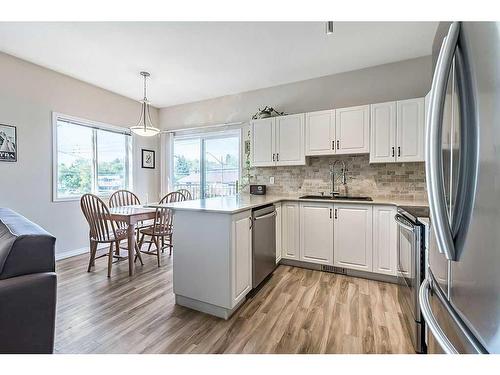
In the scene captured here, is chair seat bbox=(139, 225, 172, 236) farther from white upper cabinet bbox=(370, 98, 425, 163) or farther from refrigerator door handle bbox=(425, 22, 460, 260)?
refrigerator door handle bbox=(425, 22, 460, 260)

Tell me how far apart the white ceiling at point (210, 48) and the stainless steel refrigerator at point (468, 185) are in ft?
6.62

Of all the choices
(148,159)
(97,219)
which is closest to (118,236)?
(97,219)

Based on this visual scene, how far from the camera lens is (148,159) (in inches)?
186

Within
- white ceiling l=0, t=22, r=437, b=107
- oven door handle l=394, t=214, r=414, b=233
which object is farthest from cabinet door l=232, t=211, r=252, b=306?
white ceiling l=0, t=22, r=437, b=107

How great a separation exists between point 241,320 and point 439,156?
181 centimetres

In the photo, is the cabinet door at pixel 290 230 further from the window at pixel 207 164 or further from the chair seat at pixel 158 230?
the chair seat at pixel 158 230

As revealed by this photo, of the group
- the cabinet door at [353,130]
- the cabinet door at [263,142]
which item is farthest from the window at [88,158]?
the cabinet door at [353,130]

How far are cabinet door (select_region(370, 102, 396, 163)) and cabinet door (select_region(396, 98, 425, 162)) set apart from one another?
6 centimetres

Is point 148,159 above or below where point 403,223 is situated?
above

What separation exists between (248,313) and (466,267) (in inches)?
68.4

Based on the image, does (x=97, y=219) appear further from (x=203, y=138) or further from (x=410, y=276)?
(x=410, y=276)

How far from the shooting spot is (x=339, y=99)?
3.33 m

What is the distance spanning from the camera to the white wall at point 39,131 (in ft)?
9.36
